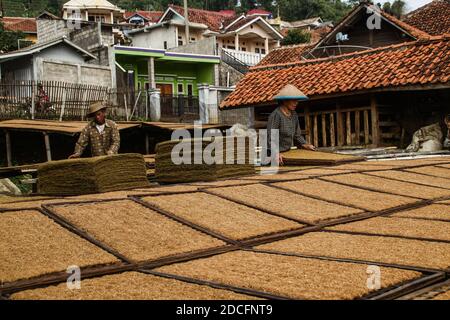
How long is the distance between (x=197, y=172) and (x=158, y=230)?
2.25m

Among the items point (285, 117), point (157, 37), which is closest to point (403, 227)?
point (285, 117)

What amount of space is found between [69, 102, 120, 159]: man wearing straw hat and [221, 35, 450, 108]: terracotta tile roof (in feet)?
17.4

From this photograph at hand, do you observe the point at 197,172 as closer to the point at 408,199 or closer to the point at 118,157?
the point at 118,157

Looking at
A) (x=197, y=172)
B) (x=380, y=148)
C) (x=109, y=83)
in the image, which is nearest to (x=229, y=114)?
(x=109, y=83)

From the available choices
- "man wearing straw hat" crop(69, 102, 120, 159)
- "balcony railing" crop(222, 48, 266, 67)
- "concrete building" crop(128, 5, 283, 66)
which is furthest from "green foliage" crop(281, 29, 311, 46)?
"man wearing straw hat" crop(69, 102, 120, 159)

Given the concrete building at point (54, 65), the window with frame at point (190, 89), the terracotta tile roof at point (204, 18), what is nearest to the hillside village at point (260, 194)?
the concrete building at point (54, 65)

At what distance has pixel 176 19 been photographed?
122 feet

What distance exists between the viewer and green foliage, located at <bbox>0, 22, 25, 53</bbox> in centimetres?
3028

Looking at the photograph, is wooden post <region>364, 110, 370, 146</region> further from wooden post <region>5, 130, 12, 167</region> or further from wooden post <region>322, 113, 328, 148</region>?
wooden post <region>5, 130, 12, 167</region>

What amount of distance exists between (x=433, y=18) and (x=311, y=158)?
48.6 feet

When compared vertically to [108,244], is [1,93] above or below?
above

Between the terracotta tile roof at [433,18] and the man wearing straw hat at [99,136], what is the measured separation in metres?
14.5

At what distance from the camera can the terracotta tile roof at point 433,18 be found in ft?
60.3

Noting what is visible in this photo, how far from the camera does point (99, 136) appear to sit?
6.86m
